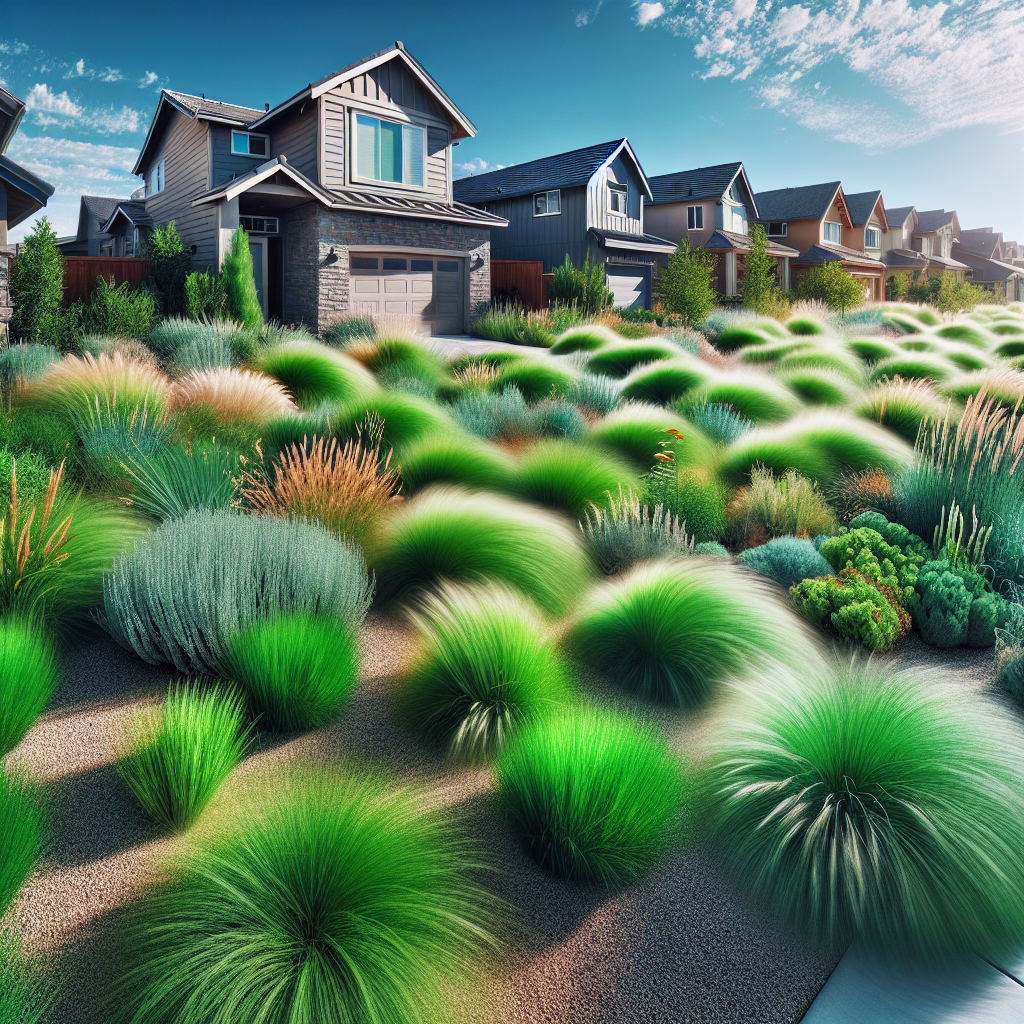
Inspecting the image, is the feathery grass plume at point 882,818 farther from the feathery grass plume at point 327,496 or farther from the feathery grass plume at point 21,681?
the feathery grass plume at point 327,496

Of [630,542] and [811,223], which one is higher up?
[811,223]

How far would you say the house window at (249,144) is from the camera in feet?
65.3

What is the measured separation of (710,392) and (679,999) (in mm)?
7287

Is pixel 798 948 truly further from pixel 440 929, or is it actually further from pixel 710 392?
pixel 710 392

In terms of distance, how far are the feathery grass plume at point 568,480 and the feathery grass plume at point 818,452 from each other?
47.0 inches

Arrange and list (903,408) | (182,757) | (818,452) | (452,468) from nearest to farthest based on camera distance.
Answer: (182,757)
(452,468)
(818,452)
(903,408)

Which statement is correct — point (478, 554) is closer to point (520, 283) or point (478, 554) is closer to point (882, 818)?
point (882, 818)

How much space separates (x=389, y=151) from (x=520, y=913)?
66.3ft

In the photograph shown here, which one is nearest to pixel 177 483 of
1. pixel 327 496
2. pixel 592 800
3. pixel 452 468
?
pixel 327 496

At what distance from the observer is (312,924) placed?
214 centimetres

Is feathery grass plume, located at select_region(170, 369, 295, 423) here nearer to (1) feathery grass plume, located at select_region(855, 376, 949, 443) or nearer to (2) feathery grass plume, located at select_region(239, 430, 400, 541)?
(2) feathery grass plume, located at select_region(239, 430, 400, 541)

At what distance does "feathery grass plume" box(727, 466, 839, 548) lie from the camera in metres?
5.89

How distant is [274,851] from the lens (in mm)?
2324

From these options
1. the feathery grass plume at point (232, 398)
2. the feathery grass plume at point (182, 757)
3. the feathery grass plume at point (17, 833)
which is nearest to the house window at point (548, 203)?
the feathery grass plume at point (232, 398)
